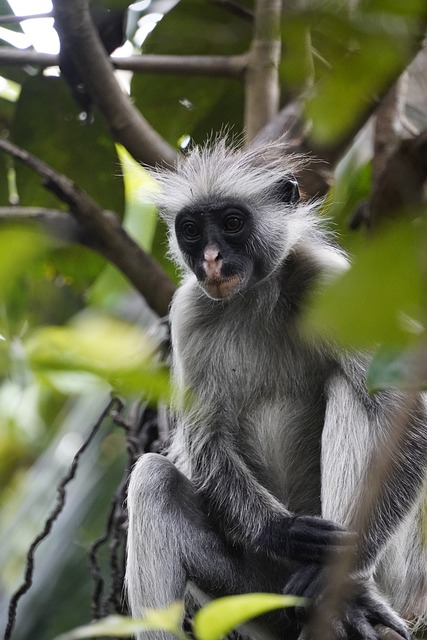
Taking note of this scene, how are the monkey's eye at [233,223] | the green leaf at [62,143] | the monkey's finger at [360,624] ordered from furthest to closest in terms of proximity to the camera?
the green leaf at [62,143], the monkey's eye at [233,223], the monkey's finger at [360,624]

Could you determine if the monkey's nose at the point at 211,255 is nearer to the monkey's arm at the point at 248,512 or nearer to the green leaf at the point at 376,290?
the monkey's arm at the point at 248,512

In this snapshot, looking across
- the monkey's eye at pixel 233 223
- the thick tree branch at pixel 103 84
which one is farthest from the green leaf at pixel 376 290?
the thick tree branch at pixel 103 84

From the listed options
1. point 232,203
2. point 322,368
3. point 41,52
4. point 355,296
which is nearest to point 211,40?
point 41,52

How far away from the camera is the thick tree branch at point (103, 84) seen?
4039 mm

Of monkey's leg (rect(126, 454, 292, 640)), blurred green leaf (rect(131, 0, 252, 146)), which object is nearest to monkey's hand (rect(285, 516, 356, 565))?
monkey's leg (rect(126, 454, 292, 640))

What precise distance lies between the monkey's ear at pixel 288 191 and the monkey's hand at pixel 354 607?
64.0 inches

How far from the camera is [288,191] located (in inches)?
163

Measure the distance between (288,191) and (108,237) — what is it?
813mm

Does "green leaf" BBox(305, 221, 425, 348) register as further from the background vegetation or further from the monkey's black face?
the monkey's black face

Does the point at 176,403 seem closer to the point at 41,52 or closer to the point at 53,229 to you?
the point at 53,229

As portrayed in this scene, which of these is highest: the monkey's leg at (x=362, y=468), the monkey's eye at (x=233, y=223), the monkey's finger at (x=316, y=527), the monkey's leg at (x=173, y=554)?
the monkey's eye at (x=233, y=223)

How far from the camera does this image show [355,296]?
0.90 metres

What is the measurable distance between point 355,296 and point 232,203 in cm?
304

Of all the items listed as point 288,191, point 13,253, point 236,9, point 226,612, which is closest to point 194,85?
point 236,9
